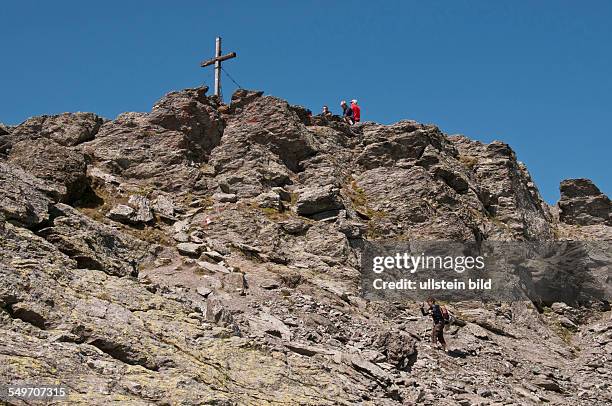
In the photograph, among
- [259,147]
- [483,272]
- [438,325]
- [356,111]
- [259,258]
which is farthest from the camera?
[356,111]

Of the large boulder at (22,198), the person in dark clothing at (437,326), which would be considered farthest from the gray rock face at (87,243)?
the person in dark clothing at (437,326)

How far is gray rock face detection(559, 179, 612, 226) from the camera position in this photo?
49062 millimetres

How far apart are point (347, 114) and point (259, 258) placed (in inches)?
794

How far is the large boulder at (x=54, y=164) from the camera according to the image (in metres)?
31.8

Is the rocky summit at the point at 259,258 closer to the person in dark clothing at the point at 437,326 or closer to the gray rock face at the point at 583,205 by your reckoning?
the gray rock face at the point at 583,205

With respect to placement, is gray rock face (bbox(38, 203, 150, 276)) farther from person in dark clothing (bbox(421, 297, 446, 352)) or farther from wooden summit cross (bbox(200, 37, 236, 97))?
wooden summit cross (bbox(200, 37, 236, 97))

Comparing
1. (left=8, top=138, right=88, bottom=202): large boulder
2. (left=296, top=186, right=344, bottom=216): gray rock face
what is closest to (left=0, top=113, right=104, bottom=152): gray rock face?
(left=8, top=138, right=88, bottom=202): large boulder

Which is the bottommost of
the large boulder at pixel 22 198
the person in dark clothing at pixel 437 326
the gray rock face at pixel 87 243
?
the person in dark clothing at pixel 437 326

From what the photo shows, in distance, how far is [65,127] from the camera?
135 feet

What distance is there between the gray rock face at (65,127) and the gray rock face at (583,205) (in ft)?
119

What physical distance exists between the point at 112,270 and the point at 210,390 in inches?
281

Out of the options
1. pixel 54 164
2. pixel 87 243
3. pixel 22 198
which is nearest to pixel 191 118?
pixel 54 164

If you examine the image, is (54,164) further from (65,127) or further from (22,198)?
(22,198)

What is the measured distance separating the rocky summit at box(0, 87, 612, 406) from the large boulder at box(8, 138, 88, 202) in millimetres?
124
